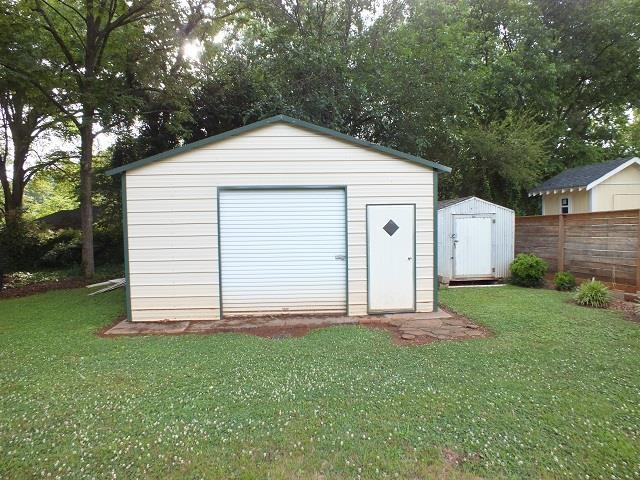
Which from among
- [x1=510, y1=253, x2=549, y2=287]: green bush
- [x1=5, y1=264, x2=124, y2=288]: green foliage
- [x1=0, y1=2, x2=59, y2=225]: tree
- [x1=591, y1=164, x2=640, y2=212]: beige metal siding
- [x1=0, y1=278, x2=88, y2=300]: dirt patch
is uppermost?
[x1=0, y1=2, x2=59, y2=225]: tree

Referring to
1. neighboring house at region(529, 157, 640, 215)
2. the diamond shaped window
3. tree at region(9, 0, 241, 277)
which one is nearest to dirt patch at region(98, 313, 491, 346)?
the diamond shaped window

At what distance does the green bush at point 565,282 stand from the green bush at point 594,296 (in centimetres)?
144

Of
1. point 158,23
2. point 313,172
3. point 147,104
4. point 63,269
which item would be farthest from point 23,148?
point 313,172

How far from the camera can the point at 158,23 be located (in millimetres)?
10570

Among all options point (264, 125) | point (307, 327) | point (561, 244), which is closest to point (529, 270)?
point (561, 244)

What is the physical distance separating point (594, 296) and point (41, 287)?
12617mm

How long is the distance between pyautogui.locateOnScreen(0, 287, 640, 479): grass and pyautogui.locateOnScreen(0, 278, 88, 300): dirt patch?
16.9 feet

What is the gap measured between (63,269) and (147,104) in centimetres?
651

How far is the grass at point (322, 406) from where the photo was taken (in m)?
2.27

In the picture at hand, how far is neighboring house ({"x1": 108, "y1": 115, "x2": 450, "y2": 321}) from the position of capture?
5746 millimetres

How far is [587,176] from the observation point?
12070 mm

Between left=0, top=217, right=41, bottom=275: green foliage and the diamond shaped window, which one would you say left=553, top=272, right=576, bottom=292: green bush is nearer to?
the diamond shaped window

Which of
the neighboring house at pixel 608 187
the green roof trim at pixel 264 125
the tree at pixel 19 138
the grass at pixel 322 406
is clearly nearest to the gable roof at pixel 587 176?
the neighboring house at pixel 608 187

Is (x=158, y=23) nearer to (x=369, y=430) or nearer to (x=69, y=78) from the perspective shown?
(x=69, y=78)
